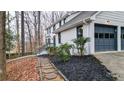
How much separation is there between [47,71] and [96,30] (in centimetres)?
137

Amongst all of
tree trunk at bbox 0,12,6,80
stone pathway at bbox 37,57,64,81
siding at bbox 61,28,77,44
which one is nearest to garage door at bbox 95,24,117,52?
siding at bbox 61,28,77,44

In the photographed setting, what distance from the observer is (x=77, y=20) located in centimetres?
415


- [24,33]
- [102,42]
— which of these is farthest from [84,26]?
[24,33]

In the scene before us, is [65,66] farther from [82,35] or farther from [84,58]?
[82,35]

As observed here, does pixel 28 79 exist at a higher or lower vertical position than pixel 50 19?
lower

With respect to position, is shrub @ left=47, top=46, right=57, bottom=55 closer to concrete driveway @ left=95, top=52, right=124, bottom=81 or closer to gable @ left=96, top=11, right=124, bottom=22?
concrete driveway @ left=95, top=52, right=124, bottom=81

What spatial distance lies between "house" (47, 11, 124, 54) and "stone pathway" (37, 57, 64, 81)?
46 cm

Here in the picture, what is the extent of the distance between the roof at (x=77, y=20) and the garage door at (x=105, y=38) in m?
0.33

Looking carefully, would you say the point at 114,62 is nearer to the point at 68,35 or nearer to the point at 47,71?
the point at 68,35

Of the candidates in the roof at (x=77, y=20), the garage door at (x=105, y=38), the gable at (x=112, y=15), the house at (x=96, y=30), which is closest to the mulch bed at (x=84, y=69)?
the house at (x=96, y=30)

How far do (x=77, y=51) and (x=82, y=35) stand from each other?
0.36 meters
